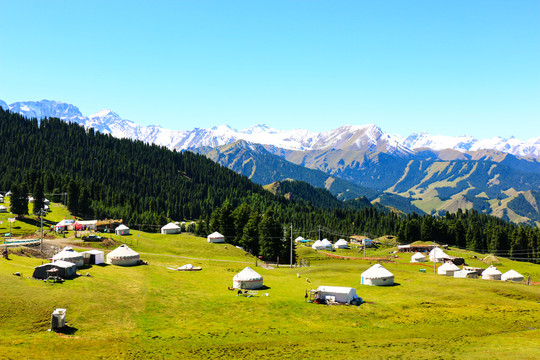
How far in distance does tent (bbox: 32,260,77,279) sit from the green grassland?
1882 mm

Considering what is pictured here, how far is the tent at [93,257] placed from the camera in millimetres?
86250

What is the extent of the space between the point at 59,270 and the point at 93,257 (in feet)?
58.0

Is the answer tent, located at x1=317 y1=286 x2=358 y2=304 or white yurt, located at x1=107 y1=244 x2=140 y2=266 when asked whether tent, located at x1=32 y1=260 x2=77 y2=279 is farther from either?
tent, located at x1=317 y1=286 x2=358 y2=304

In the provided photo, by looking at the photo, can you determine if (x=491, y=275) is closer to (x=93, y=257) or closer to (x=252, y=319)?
(x=252, y=319)

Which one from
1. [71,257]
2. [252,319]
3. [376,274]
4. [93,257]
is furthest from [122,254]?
[376,274]

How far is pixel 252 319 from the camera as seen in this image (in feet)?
203

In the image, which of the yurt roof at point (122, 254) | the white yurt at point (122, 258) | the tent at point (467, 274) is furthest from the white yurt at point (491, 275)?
the yurt roof at point (122, 254)

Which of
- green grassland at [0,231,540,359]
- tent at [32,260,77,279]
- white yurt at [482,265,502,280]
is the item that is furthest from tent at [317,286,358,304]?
white yurt at [482,265,502,280]

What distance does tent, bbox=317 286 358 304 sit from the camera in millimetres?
70562

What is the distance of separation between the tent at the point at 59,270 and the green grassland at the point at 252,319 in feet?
6.17

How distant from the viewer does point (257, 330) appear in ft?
188

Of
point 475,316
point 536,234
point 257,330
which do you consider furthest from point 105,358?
point 536,234

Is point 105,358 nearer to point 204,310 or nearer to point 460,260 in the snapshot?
point 204,310

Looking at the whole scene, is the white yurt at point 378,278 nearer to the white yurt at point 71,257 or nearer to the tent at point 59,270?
the tent at point 59,270
